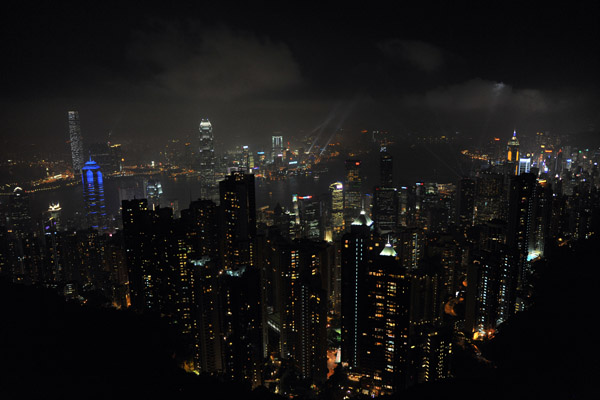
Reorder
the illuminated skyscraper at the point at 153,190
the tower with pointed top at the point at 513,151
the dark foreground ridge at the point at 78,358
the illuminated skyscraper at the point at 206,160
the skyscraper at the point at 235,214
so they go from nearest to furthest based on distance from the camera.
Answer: the dark foreground ridge at the point at 78,358
the skyscraper at the point at 235,214
the illuminated skyscraper at the point at 206,160
the tower with pointed top at the point at 513,151
the illuminated skyscraper at the point at 153,190

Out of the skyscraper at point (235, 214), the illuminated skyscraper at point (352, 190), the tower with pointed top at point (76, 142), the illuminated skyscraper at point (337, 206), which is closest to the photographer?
the tower with pointed top at point (76, 142)

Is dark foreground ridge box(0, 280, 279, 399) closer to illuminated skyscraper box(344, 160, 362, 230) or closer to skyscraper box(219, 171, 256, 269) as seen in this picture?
skyscraper box(219, 171, 256, 269)

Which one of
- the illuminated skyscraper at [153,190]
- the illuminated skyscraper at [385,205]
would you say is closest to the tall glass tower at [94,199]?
the illuminated skyscraper at [153,190]

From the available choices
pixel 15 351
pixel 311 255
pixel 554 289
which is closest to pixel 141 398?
pixel 15 351

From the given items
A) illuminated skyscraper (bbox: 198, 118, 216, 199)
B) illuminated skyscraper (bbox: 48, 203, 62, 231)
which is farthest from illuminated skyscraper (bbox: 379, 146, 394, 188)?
illuminated skyscraper (bbox: 48, 203, 62, 231)

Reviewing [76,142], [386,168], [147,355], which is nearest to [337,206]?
[386,168]

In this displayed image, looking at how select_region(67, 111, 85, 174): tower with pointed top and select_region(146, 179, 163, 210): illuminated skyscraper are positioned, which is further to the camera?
select_region(146, 179, 163, 210): illuminated skyscraper

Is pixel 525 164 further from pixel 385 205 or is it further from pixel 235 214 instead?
pixel 235 214

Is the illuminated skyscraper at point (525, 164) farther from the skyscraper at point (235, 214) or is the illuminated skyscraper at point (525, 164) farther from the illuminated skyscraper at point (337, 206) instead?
the skyscraper at point (235, 214)
